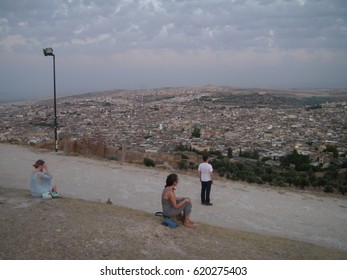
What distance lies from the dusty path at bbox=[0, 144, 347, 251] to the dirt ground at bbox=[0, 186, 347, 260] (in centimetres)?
99

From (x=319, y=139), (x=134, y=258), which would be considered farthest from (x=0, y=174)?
(x=319, y=139)

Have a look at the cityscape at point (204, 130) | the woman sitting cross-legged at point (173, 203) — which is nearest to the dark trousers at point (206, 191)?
the woman sitting cross-legged at point (173, 203)

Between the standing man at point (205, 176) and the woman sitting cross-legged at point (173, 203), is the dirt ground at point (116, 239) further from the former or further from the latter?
the standing man at point (205, 176)

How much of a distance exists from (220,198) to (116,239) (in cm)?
487

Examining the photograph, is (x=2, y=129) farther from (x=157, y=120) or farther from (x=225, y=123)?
(x=225, y=123)

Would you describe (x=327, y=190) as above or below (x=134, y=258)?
below

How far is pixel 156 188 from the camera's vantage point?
10719 mm

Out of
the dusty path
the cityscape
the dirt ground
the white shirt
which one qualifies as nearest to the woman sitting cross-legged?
the dirt ground

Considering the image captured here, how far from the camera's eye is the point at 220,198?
1001 cm

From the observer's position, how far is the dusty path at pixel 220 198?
25.7 ft

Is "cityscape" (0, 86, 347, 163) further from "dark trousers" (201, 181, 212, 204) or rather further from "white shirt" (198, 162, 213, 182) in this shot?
"white shirt" (198, 162, 213, 182)

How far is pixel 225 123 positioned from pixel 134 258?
38.4 meters

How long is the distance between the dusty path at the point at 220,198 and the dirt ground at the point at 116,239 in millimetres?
993


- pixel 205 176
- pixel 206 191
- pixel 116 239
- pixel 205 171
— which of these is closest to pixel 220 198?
pixel 206 191
